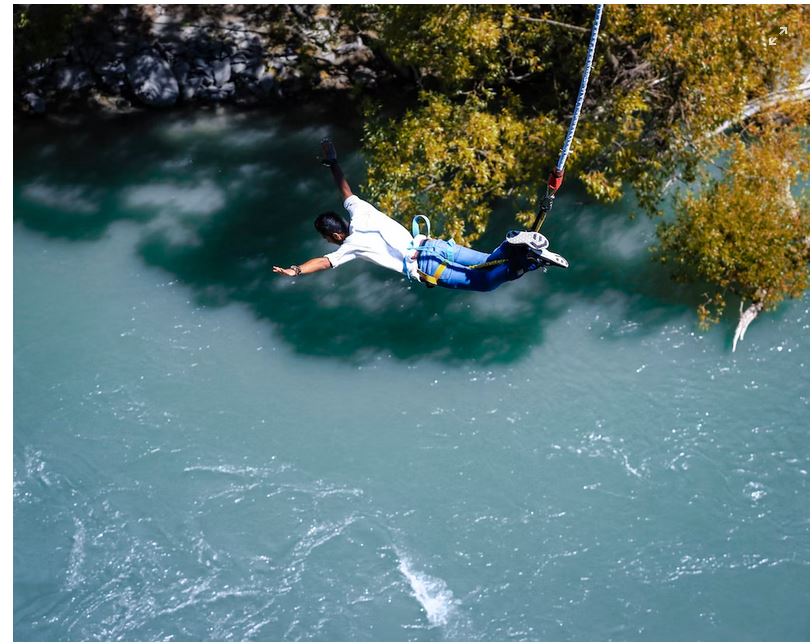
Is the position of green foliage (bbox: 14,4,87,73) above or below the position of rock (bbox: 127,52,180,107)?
above

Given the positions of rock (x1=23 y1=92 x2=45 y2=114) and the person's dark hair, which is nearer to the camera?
the person's dark hair

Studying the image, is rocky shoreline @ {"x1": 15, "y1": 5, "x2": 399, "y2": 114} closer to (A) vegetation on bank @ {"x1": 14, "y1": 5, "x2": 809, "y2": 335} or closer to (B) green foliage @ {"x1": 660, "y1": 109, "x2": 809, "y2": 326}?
(A) vegetation on bank @ {"x1": 14, "y1": 5, "x2": 809, "y2": 335}

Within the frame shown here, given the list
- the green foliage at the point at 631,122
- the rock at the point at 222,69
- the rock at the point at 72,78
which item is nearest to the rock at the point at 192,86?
the rock at the point at 222,69

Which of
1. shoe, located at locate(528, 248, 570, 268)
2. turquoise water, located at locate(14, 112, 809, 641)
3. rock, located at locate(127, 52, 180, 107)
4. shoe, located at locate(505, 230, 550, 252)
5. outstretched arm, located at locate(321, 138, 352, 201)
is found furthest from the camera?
rock, located at locate(127, 52, 180, 107)

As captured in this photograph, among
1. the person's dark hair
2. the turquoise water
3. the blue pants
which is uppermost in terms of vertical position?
the person's dark hair

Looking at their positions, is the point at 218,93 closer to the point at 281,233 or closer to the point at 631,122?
the point at 281,233

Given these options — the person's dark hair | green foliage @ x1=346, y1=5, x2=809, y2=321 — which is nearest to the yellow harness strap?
the person's dark hair

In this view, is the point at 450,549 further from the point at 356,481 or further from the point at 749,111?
the point at 749,111
